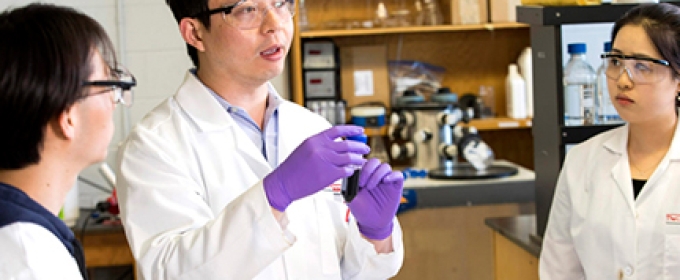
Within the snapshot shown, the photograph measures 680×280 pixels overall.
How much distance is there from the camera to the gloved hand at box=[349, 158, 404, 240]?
58.1 inches

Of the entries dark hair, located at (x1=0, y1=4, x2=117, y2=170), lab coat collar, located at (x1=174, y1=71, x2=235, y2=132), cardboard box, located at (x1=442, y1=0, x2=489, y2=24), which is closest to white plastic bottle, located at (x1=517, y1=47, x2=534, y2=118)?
cardboard box, located at (x1=442, y1=0, x2=489, y2=24)

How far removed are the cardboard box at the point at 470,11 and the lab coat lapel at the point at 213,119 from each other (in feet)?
7.84

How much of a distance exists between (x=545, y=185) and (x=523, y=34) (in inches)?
75.5

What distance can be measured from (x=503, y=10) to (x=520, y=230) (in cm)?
160

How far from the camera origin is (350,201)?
1.49 meters

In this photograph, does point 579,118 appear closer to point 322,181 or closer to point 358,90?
point 322,181

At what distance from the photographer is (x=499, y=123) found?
379 centimetres

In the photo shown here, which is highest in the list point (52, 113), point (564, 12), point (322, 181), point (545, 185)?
point (564, 12)

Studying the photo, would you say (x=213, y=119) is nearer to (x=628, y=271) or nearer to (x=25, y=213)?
(x=25, y=213)

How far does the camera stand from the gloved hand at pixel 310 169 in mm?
1266

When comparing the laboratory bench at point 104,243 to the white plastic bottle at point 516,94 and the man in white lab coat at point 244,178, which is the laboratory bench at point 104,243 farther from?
the white plastic bottle at point 516,94

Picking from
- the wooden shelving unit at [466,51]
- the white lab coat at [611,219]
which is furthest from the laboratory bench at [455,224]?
the white lab coat at [611,219]

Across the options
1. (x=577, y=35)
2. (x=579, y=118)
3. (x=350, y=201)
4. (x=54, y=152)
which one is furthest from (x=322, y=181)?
(x=577, y=35)

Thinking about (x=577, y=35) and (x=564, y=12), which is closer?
(x=564, y=12)
